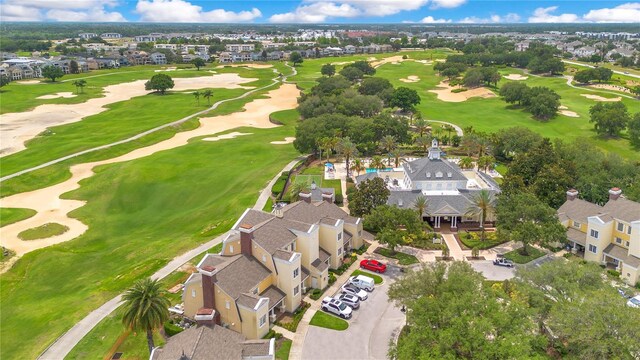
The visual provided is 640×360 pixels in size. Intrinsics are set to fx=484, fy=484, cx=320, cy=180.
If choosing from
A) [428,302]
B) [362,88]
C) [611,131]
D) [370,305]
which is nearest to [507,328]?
[428,302]

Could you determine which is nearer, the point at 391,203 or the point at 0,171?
the point at 391,203

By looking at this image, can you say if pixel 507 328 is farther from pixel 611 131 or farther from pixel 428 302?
pixel 611 131

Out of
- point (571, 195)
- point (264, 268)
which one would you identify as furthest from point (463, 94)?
point (264, 268)

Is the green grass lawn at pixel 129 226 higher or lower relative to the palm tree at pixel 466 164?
lower

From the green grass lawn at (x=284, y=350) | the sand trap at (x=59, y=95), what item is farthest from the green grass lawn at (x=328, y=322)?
the sand trap at (x=59, y=95)

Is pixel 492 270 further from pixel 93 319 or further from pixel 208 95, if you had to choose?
pixel 208 95

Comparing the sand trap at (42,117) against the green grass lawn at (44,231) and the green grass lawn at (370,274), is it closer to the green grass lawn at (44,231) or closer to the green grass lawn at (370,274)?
the green grass lawn at (44,231)
